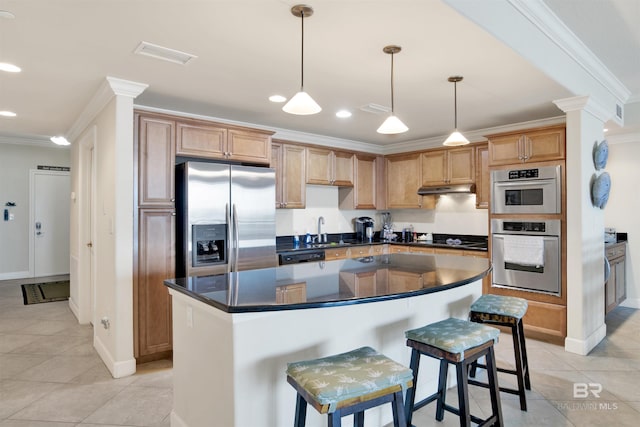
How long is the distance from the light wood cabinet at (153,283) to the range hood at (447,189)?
3384 mm

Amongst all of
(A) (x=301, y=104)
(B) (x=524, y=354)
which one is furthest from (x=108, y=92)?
(B) (x=524, y=354)

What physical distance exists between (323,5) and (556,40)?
1924 mm

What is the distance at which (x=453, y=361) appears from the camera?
1923mm

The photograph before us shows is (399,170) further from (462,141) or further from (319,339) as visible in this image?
(319,339)

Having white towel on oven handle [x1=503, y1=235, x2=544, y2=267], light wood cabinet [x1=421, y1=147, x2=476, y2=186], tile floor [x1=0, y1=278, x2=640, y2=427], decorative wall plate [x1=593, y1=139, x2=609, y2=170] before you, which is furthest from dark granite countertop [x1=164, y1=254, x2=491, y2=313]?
light wood cabinet [x1=421, y1=147, x2=476, y2=186]

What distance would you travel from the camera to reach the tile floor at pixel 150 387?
2480mm

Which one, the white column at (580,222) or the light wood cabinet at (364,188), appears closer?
the white column at (580,222)

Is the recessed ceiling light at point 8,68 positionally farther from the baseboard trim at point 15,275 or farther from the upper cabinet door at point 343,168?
the baseboard trim at point 15,275

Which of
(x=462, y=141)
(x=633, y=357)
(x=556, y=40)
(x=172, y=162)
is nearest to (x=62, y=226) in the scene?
(x=172, y=162)

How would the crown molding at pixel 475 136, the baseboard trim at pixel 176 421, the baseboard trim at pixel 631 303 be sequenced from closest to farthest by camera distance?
the baseboard trim at pixel 176 421 < the crown molding at pixel 475 136 < the baseboard trim at pixel 631 303

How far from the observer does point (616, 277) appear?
15.9 ft

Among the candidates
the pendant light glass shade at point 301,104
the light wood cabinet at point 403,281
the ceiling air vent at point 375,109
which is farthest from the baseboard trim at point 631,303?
the pendant light glass shade at point 301,104

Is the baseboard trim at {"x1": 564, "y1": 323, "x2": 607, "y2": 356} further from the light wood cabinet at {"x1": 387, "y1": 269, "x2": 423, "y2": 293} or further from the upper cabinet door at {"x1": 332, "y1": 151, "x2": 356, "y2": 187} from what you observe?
the upper cabinet door at {"x1": 332, "y1": 151, "x2": 356, "y2": 187}

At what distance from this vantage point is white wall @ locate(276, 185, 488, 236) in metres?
5.17
